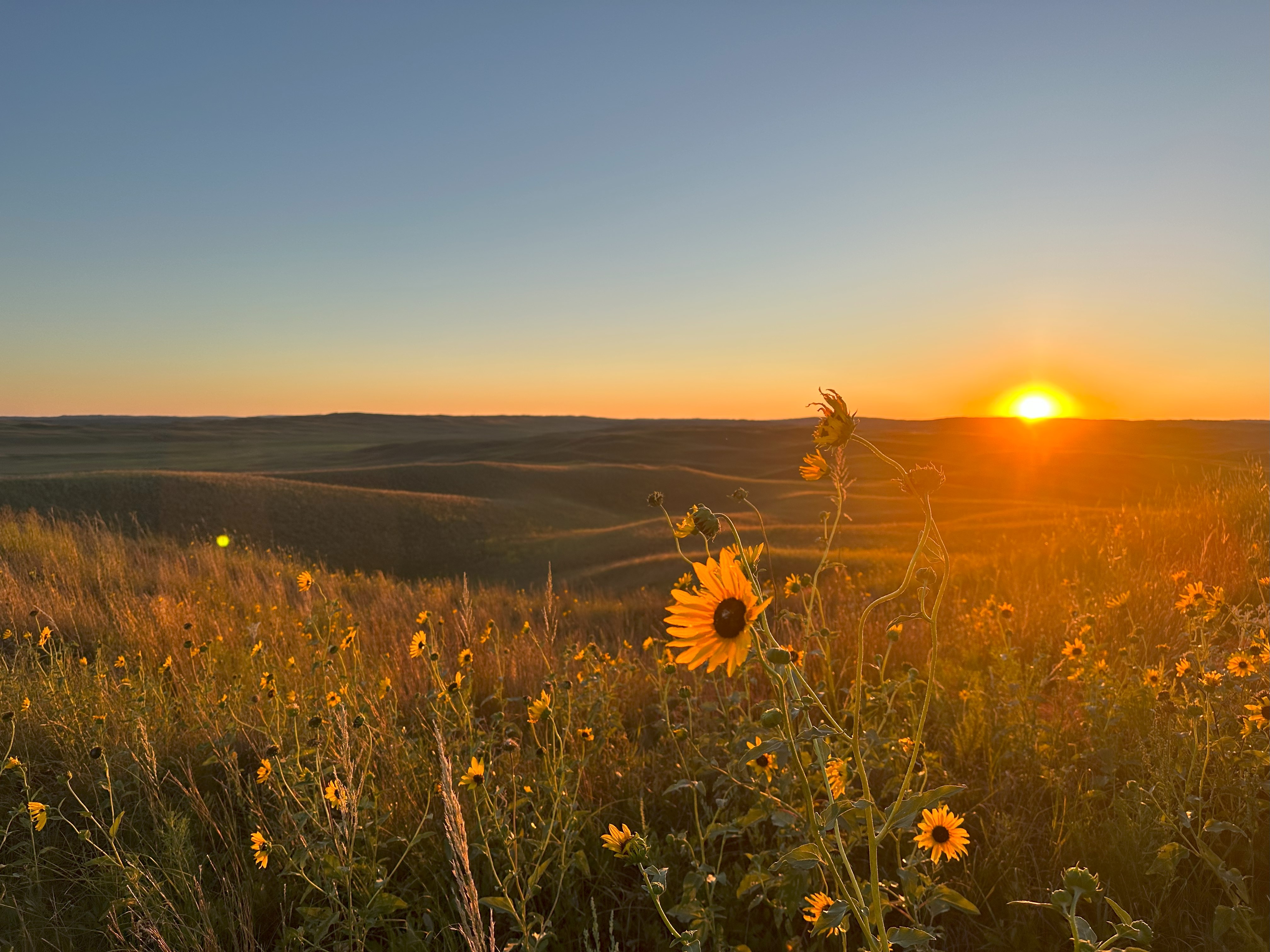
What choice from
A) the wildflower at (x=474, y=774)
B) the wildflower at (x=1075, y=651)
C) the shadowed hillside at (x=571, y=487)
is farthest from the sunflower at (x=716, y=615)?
the shadowed hillside at (x=571, y=487)

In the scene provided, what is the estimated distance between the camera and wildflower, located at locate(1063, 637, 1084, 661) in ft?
11.4

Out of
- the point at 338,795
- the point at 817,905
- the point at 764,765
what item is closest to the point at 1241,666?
the point at 764,765

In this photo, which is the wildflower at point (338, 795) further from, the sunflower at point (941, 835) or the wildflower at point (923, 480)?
the wildflower at point (923, 480)

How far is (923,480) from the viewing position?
4.52ft

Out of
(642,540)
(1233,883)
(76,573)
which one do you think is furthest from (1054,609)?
(642,540)

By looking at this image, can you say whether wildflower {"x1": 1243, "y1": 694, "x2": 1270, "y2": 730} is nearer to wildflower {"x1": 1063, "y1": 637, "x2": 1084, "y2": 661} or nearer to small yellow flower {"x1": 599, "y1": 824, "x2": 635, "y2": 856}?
wildflower {"x1": 1063, "y1": 637, "x2": 1084, "y2": 661}

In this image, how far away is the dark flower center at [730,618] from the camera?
1.29m

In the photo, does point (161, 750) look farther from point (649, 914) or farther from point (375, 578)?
point (375, 578)

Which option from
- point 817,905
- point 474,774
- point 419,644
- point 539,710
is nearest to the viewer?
point 817,905

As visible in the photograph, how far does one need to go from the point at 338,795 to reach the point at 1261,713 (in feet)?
10.3

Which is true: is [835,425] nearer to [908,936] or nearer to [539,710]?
[908,936]

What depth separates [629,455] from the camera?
6612cm

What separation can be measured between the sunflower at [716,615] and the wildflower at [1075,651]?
2838 millimetres

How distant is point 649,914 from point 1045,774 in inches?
62.5
